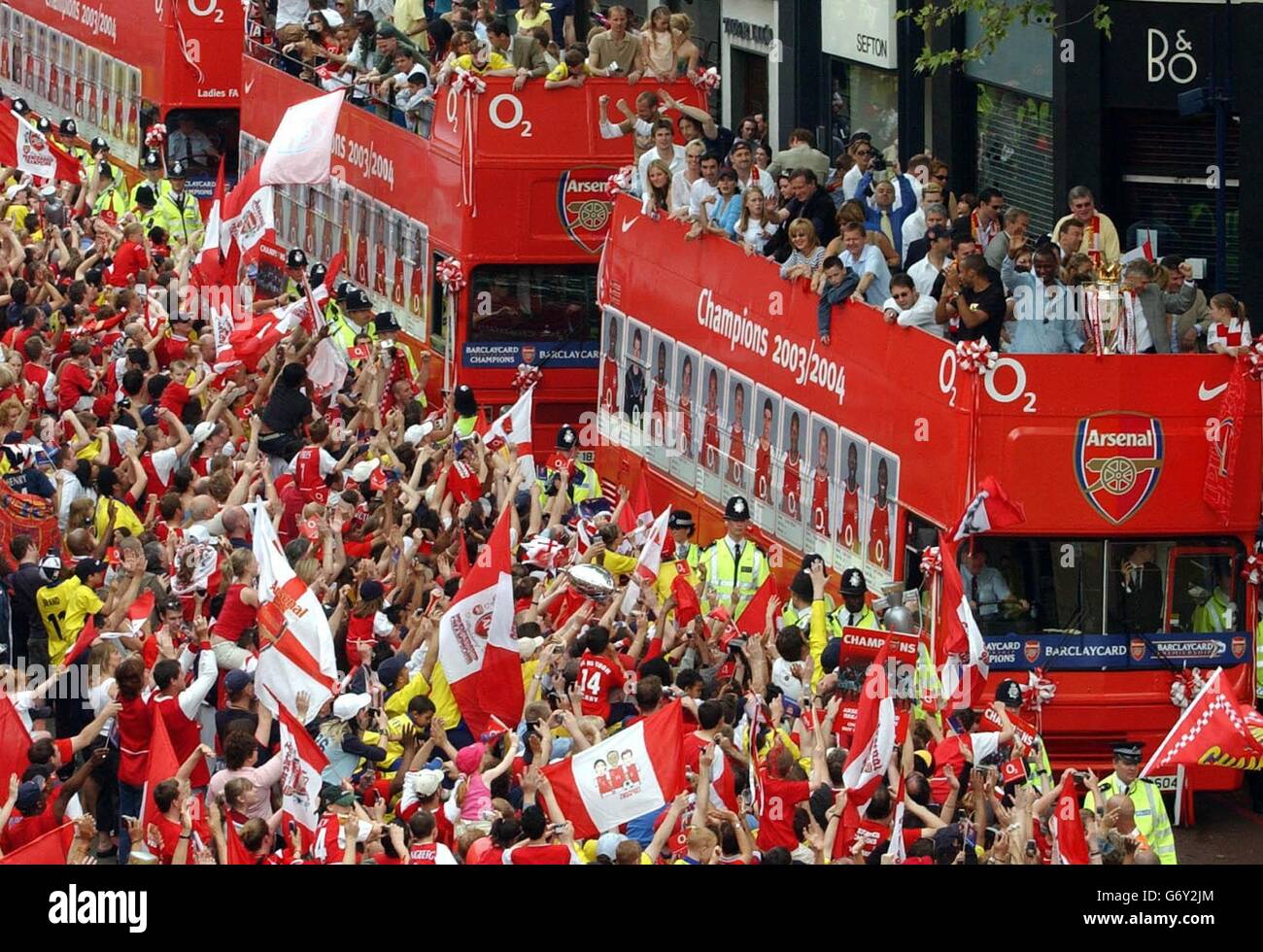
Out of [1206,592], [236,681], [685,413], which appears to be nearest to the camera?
[236,681]

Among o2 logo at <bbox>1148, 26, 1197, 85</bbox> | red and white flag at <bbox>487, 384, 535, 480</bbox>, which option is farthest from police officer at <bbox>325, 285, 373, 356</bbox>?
o2 logo at <bbox>1148, 26, 1197, 85</bbox>

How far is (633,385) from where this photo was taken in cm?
2336

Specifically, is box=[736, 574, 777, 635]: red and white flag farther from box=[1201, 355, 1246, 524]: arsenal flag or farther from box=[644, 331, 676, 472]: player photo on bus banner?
box=[644, 331, 676, 472]: player photo on bus banner

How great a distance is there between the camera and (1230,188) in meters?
24.3

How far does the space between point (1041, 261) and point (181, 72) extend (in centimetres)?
1875

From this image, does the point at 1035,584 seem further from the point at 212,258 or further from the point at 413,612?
the point at 212,258

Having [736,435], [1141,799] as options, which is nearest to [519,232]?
[736,435]

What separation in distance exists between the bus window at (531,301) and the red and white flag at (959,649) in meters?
8.81

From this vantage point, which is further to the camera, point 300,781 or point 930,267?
point 930,267

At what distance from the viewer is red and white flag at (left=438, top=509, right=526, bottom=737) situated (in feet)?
49.5

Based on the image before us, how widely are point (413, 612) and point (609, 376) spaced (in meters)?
7.71

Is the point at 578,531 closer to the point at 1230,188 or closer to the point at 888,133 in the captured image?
the point at 1230,188

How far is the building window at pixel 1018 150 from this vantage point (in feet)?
86.5

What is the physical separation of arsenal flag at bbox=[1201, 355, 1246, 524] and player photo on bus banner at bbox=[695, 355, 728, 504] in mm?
4954
